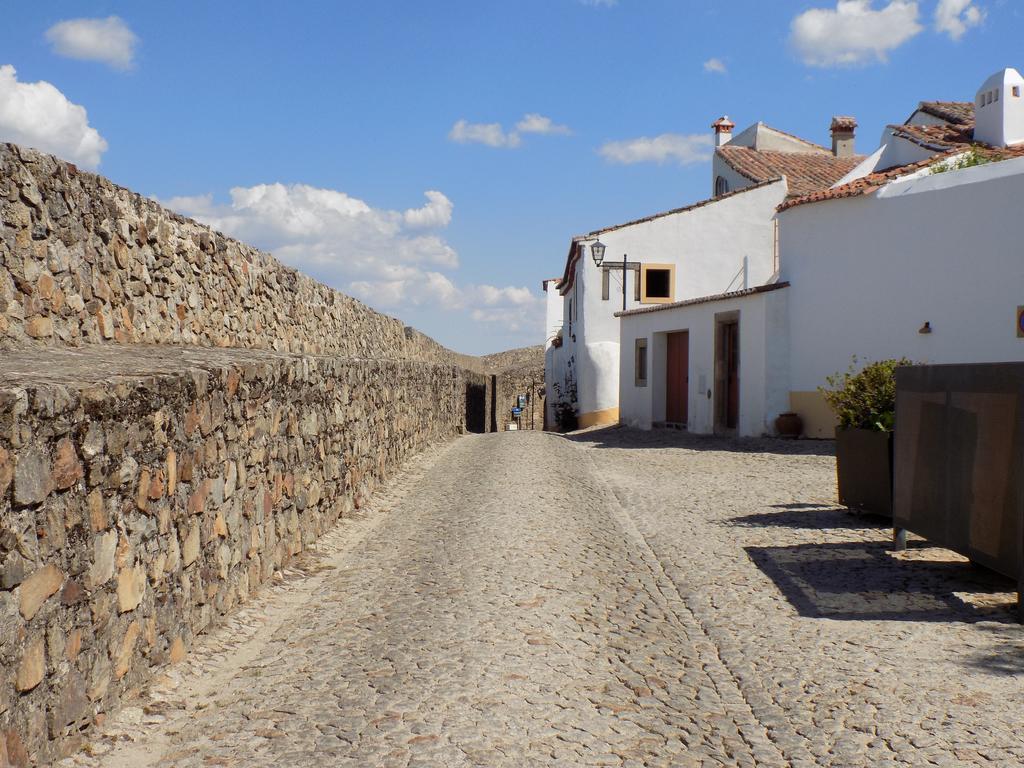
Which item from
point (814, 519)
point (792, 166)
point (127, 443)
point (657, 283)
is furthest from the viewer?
point (792, 166)

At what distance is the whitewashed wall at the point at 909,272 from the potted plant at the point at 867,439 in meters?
5.31

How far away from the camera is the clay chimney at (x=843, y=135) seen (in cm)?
A: 2775

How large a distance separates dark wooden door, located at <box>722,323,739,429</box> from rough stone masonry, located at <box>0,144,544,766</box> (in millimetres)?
10773

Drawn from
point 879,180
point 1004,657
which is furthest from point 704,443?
point 1004,657

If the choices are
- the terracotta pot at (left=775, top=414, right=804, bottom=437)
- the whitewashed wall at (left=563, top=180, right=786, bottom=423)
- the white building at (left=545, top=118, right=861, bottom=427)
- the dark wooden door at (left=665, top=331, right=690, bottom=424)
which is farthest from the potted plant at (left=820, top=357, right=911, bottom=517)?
the whitewashed wall at (left=563, top=180, right=786, bottom=423)

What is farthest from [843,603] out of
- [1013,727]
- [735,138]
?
[735,138]

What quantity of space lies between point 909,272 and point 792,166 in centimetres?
1337

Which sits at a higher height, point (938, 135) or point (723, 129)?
point (723, 129)

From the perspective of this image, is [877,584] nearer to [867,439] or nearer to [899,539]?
[899,539]

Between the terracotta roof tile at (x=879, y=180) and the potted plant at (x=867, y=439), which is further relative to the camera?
the terracotta roof tile at (x=879, y=180)

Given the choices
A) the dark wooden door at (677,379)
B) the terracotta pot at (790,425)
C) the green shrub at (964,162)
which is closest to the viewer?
the green shrub at (964,162)

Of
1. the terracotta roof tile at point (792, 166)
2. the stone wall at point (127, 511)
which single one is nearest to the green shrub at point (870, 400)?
the stone wall at point (127, 511)

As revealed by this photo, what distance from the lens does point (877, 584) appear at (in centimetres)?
586

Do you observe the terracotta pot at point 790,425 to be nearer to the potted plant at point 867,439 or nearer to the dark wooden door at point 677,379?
the dark wooden door at point 677,379
